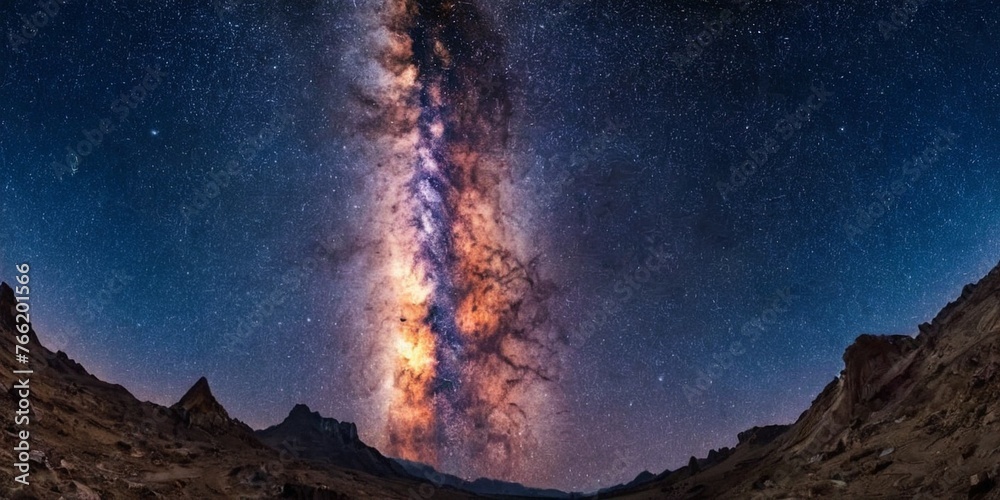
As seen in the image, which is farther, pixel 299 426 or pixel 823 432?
pixel 299 426

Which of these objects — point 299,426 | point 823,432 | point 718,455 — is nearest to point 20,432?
point 823,432

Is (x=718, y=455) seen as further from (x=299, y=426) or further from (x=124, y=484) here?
(x=299, y=426)

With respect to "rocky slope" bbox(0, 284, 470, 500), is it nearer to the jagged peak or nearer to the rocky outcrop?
the jagged peak

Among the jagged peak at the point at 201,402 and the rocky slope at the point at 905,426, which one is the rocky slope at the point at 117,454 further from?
the rocky slope at the point at 905,426

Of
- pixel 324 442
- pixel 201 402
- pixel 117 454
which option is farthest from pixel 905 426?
pixel 324 442

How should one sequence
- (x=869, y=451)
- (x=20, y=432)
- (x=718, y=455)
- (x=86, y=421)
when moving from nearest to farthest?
(x=20, y=432), (x=869, y=451), (x=86, y=421), (x=718, y=455)

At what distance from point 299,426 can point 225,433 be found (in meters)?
31.0

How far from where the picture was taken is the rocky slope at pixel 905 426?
15.1 metres

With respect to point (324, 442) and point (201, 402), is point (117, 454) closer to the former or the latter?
point (201, 402)

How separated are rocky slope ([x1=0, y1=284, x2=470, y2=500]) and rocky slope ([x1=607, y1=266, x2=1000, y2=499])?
2201cm

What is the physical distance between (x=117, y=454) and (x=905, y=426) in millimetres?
33469

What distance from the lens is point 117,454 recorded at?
21.1m

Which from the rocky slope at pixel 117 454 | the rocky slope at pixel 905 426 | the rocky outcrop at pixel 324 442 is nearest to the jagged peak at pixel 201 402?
the rocky slope at pixel 117 454

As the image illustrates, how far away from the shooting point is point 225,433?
129 ft
